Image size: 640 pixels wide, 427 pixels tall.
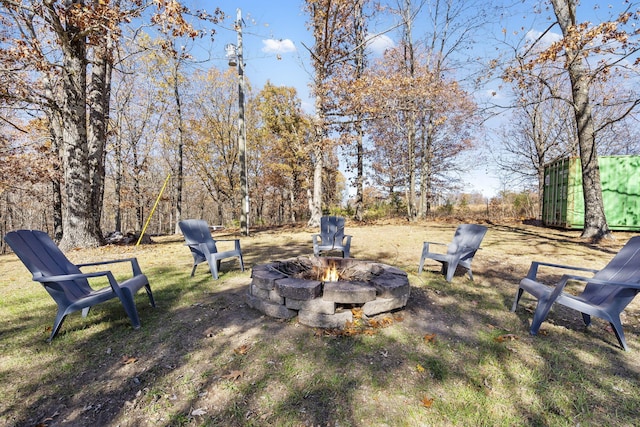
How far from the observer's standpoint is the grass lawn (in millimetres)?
1814

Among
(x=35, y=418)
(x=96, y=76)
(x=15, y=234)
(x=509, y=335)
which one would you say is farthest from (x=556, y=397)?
(x=96, y=76)

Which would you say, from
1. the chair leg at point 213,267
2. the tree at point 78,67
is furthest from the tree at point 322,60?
the chair leg at point 213,267

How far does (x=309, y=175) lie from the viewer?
65.8 feet

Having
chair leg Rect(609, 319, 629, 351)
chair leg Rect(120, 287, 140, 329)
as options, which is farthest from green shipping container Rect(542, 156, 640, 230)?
chair leg Rect(120, 287, 140, 329)

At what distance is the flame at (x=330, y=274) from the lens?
3.86m

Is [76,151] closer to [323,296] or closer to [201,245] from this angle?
[201,245]

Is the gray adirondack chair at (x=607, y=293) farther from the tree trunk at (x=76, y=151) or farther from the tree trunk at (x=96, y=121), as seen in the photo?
the tree trunk at (x=96, y=121)

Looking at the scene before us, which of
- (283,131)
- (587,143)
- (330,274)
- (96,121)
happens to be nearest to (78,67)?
(96,121)

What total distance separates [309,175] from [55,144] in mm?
13191

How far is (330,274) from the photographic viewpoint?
12.8 ft

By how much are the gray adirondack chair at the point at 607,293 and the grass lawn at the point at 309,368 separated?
307 mm

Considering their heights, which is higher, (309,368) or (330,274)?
(330,274)

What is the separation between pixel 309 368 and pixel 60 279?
7.39 feet

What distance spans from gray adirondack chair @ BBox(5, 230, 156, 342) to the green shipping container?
12.5 m
